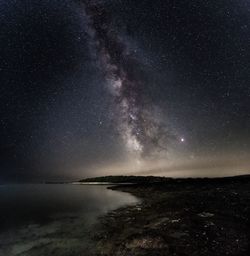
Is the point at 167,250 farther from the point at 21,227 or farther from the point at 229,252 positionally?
the point at 21,227

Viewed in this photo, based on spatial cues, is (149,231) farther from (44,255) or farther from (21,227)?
(21,227)

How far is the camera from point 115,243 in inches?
628

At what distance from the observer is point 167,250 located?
13688 mm

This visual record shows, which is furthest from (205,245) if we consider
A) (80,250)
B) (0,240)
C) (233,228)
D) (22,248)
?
(0,240)

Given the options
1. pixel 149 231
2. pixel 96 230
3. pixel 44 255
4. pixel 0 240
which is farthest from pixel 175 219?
pixel 0 240

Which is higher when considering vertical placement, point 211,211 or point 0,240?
point 211,211

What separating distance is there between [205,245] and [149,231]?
500cm

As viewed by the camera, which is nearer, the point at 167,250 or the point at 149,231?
the point at 167,250

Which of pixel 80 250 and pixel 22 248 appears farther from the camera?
pixel 22 248

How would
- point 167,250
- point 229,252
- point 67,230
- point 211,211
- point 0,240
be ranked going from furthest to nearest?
point 211,211
point 67,230
point 0,240
point 167,250
point 229,252

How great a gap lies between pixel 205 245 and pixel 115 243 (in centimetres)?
551

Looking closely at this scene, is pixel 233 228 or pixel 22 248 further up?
pixel 233 228

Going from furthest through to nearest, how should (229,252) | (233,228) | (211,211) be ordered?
(211,211), (233,228), (229,252)

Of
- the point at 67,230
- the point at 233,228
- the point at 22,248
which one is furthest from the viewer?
the point at 67,230
